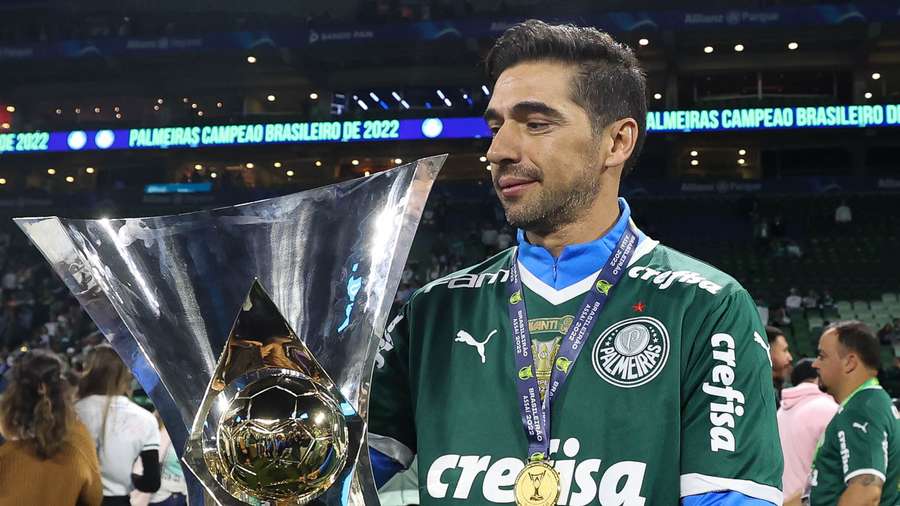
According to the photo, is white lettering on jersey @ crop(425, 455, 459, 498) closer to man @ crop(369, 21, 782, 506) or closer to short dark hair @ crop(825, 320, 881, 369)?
man @ crop(369, 21, 782, 506)

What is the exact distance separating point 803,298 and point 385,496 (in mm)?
12749

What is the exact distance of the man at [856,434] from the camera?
2.95 meters

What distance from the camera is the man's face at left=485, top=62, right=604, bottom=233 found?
1.19m

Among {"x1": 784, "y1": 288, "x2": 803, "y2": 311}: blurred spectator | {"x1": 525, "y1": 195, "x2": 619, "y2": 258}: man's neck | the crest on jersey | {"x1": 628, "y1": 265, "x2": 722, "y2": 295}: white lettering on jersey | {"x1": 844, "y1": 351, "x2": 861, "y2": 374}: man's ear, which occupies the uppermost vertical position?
{"x1": 784, "y1": 288, "x2": 803, "y2": 311}: blurred spectator

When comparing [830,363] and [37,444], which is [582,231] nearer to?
[37,444]

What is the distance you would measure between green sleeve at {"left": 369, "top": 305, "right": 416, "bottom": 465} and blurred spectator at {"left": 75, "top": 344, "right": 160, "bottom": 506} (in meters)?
2.21

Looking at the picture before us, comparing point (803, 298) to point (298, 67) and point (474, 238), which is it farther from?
point (298, 67)

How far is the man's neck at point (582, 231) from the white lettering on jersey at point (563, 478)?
0.89 feet

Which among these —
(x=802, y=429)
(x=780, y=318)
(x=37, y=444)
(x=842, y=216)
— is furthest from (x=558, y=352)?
(x=842, y=216)

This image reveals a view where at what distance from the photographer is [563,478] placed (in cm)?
108

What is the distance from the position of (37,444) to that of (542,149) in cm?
200

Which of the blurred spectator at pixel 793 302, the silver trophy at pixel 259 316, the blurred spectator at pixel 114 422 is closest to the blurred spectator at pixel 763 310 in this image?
the blurred spectator at pixel 793 302

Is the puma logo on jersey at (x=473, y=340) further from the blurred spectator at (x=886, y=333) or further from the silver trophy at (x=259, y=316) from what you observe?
the blurred spectator at (x=886, y=333)

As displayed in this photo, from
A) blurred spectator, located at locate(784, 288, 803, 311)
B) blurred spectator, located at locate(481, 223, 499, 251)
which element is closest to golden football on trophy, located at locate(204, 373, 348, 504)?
blurred spectator, located at locate(784, 288, 803, 311)
